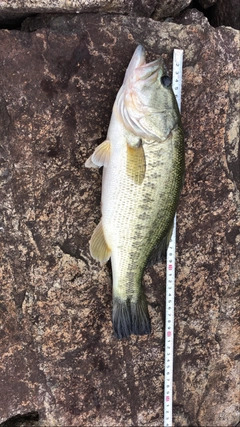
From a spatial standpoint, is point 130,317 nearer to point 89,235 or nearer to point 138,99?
point 89,235

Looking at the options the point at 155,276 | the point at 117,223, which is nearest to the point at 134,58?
the point at 117,223

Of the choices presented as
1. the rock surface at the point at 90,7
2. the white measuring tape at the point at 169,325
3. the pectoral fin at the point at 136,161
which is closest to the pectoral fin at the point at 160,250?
the white measuring tape at the point at 169,325

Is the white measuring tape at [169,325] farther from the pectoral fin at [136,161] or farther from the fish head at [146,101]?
the pectoral fin at [136,161]

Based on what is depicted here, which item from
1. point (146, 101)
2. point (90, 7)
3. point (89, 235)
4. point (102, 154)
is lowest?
point (89, 235)

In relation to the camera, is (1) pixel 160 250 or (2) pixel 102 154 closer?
(2) pixel 102 154

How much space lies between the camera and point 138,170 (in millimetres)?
2275

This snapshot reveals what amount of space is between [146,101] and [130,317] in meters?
1.39

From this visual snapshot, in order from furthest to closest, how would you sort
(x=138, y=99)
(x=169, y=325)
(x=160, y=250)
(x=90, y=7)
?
1. (x=169, y=325)
2. (x=160, y=250)
3. (x=90, y=7)
4. (x=138, y=99)

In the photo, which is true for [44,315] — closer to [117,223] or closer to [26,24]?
[117,223]

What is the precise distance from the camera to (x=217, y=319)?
2988mm

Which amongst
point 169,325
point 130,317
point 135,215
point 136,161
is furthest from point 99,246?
point 169,325

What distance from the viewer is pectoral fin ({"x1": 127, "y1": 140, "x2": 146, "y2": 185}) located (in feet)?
7.44

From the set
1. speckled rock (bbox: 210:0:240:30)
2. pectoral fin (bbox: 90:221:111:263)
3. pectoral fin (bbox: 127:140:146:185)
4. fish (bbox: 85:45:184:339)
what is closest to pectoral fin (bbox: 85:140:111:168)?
fish (bbox: 85:45:184:339)

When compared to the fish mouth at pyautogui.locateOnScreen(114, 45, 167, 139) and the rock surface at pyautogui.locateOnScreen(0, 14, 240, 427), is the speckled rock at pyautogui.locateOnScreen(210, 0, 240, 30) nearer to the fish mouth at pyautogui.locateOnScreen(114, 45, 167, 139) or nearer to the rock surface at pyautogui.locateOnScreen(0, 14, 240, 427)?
the rock surface at pyautogui.locateOnScreen(0, 14, 240, 427)
